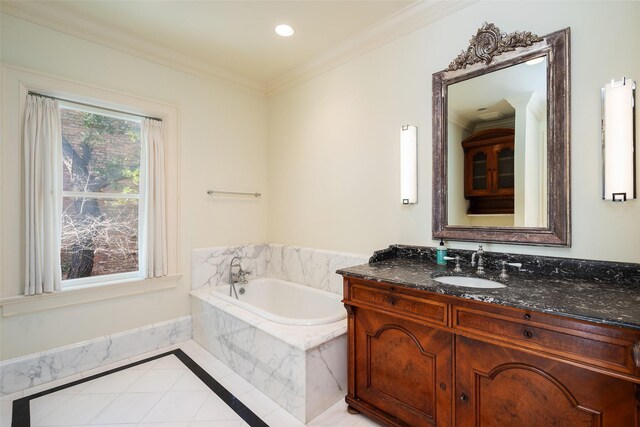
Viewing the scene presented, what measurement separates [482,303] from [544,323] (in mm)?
219

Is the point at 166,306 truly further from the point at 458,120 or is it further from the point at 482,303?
the point at 458,120

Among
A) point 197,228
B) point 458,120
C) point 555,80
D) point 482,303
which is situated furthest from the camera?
point 197,228

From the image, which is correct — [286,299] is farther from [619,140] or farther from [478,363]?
[619,140]

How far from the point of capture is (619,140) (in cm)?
143

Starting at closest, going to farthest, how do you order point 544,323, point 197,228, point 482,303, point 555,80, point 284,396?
point 544,323, point 482,303, point 555,80, point 284,396, point 197,228

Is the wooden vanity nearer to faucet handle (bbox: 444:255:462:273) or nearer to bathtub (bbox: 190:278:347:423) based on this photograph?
bathtub (bbox: 190:278:347:423)

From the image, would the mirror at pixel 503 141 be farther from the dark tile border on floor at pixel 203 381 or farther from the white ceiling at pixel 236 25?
the dark tile border on floor at pixel 203 381

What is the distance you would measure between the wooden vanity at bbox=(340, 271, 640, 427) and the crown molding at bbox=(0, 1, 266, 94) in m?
2.52

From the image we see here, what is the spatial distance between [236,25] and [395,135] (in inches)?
59.4

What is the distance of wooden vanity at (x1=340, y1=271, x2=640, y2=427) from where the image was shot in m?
1.04

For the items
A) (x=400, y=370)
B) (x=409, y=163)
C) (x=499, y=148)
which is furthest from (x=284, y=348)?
(x=499, y=148)

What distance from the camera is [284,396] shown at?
189cm

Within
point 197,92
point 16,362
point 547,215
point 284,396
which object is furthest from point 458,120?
point 16,362

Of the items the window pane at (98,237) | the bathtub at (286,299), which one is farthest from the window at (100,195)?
the bathtub at (286,299)
